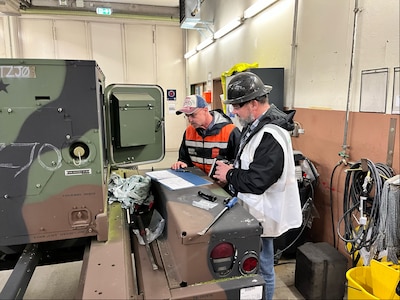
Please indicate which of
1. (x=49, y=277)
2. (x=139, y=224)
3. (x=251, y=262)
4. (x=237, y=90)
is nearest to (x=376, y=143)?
(x=237, y=90)

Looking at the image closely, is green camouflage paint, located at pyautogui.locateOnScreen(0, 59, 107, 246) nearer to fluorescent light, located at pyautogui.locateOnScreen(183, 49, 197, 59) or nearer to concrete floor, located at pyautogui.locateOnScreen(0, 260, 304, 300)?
concrete floor, located at pyautogui.locateOnScreen(0, 260, 304, 300)

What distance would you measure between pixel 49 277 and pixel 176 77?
5.91 meters

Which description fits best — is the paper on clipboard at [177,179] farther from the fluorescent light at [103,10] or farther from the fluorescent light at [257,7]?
the fluorescent light at [103,10]

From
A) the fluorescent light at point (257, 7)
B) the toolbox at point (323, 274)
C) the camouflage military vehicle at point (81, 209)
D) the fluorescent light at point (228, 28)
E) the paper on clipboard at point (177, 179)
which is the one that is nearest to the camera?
the camouflage military vehicle at point (81, 209)

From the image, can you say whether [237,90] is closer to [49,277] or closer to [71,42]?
[49,277]

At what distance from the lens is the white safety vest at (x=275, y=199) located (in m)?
1.58

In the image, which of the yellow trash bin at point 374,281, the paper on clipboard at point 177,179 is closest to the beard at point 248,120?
the paper on clipboard at point 177,179

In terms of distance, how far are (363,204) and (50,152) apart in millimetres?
1923

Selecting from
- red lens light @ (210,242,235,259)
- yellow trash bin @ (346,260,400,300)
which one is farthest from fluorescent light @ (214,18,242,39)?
red lens light @ (210,242,235,259)

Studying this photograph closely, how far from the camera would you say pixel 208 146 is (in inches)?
89.1

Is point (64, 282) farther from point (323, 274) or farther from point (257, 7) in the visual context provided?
point (257, 7)

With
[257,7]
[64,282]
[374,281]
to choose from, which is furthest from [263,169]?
[257,7]

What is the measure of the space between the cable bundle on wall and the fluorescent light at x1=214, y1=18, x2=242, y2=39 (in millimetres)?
2863

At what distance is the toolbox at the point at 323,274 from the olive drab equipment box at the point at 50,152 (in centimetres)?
159
